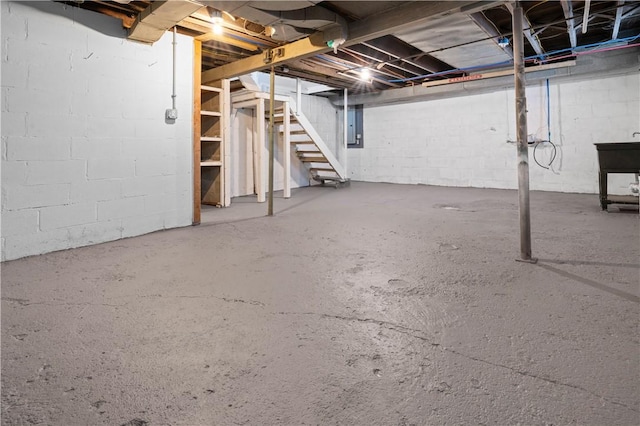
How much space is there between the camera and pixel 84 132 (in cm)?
296

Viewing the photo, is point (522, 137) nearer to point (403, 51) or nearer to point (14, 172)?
point (403, 51)

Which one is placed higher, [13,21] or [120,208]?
[13,21]

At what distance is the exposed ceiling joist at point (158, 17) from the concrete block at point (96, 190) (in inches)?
49.8

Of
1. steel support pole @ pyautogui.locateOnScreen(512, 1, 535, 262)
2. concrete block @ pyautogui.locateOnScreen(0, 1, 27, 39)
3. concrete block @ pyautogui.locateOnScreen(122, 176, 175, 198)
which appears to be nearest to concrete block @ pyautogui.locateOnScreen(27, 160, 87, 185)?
concrete block @ pyautogui.locateOnScreen(122, 176, 175, 198)

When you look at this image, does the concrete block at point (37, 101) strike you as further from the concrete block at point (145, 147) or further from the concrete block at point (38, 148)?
the concrete block at point (145, 147)

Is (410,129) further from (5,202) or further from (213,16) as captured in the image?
(5,202)

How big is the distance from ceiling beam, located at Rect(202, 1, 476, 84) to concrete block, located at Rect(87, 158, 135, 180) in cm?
185

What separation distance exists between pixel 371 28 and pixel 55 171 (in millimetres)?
2784

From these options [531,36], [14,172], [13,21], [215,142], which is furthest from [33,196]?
[531,36]

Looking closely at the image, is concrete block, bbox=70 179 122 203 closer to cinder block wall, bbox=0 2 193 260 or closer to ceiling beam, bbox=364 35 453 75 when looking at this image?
cinder block wall, bbox=0 2 193 260

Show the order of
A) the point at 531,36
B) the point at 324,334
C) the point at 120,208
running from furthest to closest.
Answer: the point at 531,36 → the point at 120,208 → the point at 324,334

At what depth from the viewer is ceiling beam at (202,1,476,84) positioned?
2.78 m

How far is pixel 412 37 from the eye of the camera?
4398 mm

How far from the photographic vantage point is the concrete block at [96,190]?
294 cm
